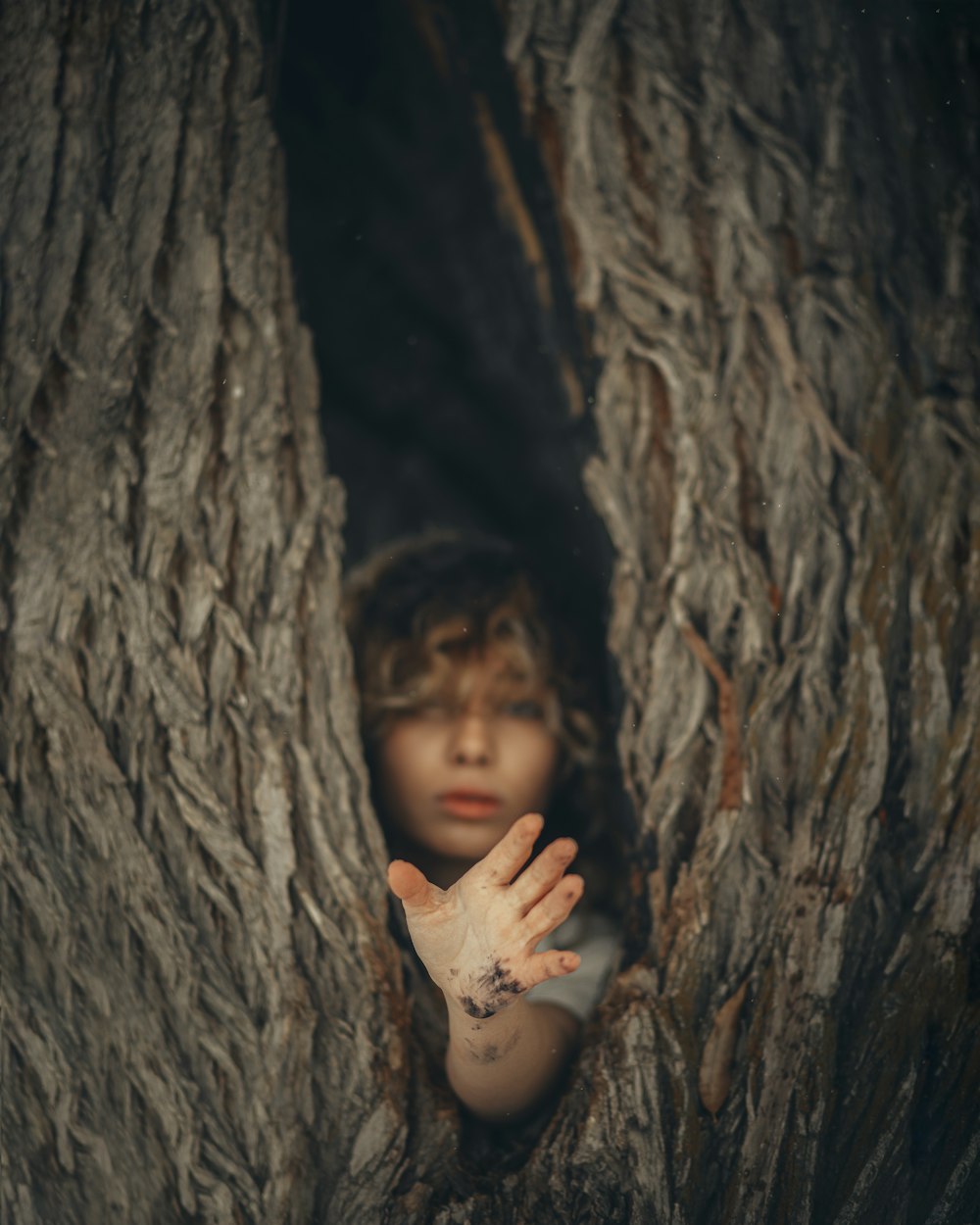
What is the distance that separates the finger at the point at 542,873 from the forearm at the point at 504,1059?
141 mm

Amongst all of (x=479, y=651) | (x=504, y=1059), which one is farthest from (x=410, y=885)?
(x=479, y=651)

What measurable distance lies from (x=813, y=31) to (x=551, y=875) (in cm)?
91

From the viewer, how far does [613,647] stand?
118 cm

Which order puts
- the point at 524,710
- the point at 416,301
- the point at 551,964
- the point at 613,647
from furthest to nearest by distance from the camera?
1. the point at 416,301
2. the point at 524,710
3. the point at 613,647
4. the point at 551,964

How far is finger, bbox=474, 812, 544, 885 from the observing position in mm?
951

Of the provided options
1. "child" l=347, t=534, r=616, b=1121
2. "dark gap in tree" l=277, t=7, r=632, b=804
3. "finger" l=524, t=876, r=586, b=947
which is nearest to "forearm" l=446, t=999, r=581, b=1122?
"child" l=347, t=534, r=616, b=1121

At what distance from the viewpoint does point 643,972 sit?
108 cm

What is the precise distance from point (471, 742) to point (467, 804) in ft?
0.23

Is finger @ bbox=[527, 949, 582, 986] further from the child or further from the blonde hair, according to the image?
the blonde hair

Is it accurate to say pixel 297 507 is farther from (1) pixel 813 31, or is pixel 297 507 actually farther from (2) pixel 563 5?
(1) pixel 813 31

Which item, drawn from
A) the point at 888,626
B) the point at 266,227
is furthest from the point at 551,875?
the point at 266,227

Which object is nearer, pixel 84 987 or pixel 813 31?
pixel 84 987

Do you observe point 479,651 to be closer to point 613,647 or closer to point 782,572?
point 613,647

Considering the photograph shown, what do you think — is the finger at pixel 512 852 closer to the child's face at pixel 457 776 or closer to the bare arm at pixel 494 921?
the bare arm at pixel 494 921
